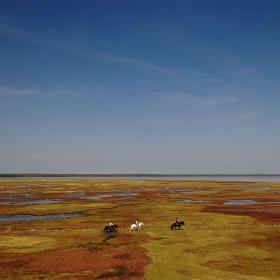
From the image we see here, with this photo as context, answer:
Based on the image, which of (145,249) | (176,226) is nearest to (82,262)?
(145,249)

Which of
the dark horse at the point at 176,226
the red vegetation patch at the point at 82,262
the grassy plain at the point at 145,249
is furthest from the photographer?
the dark horse at the point at 176,226

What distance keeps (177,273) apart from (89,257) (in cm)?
910

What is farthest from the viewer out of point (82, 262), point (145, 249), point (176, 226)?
point (176, 226)

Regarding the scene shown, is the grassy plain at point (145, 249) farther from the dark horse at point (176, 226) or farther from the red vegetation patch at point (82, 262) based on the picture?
the dark horse at point (176, 226)

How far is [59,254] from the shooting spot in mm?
34312

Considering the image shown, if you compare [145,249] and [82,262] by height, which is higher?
[145,249]

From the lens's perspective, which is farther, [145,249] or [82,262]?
[145,249]

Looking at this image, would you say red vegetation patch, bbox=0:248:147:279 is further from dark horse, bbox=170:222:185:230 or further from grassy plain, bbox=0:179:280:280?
dark horse, bbox=170:222:185:230

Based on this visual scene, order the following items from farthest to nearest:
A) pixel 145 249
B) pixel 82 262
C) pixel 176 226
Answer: pixel 176 226
pixel 145 249
pixel 82 262

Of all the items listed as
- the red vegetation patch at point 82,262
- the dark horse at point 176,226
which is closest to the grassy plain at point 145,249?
the red vegetation patch at point 82,262

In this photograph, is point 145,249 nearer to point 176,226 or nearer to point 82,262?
point 82,262

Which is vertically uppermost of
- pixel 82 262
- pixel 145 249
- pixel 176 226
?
pixel 176 226

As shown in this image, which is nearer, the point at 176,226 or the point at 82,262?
the point at 82,262

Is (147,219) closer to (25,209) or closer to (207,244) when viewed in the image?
(207,244)
